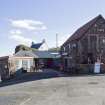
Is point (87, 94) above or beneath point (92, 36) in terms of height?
beneath

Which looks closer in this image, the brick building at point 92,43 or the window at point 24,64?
the brick building at point 92,43

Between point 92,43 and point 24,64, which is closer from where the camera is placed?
point 92,43

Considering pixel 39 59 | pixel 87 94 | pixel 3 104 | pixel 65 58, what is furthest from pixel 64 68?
pixel 3 104

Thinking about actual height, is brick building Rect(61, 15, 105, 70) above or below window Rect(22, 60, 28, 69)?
above

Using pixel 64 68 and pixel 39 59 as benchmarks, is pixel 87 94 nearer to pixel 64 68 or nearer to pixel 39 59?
pixel 64 68

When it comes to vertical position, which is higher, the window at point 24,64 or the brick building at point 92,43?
the brick building at point 92,43

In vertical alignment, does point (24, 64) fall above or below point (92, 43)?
below

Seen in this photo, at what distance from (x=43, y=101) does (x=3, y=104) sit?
8.91ft

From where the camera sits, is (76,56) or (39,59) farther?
(39,59)

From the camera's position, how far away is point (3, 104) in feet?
62.0

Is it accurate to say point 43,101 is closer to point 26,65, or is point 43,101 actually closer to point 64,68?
point 64,68

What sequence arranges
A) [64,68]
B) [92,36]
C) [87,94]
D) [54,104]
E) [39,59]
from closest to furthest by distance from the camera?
[54,104]
[87,94]
[92,36]
[64,68]
[39,59]

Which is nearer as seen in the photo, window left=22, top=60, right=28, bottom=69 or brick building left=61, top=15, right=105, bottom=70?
brick building left=61, top=15, right=105, bottom=70

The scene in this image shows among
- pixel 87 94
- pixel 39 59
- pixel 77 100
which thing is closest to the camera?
pixel 77 100
